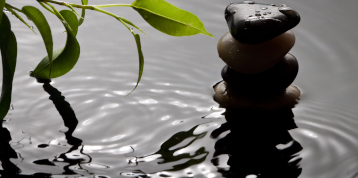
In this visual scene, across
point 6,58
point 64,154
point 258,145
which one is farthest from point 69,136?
point 258,145

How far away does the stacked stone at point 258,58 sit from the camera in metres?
0.83

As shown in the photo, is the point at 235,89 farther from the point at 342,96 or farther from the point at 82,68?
the point at 82,68

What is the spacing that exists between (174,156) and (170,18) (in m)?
0.23

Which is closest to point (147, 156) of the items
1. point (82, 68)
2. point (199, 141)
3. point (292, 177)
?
point (199, 141)

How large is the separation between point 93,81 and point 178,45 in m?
0.24

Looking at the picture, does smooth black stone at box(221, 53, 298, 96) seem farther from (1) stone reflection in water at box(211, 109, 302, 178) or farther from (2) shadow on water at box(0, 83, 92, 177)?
(2) shadow on water at box(0, 83, 92, 177)

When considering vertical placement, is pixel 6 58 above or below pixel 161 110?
above

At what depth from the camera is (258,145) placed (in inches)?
31.5

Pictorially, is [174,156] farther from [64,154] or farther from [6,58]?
[6,58]

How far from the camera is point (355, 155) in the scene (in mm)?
764

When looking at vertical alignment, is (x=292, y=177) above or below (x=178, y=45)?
below

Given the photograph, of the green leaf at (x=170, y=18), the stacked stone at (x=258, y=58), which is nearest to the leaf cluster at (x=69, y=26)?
the green leaf at (x=170, y=18)

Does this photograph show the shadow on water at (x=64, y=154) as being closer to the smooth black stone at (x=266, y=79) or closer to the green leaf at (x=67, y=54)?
the green leaf at (x=67, y=54)

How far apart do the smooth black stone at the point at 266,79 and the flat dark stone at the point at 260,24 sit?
7 centimetres
